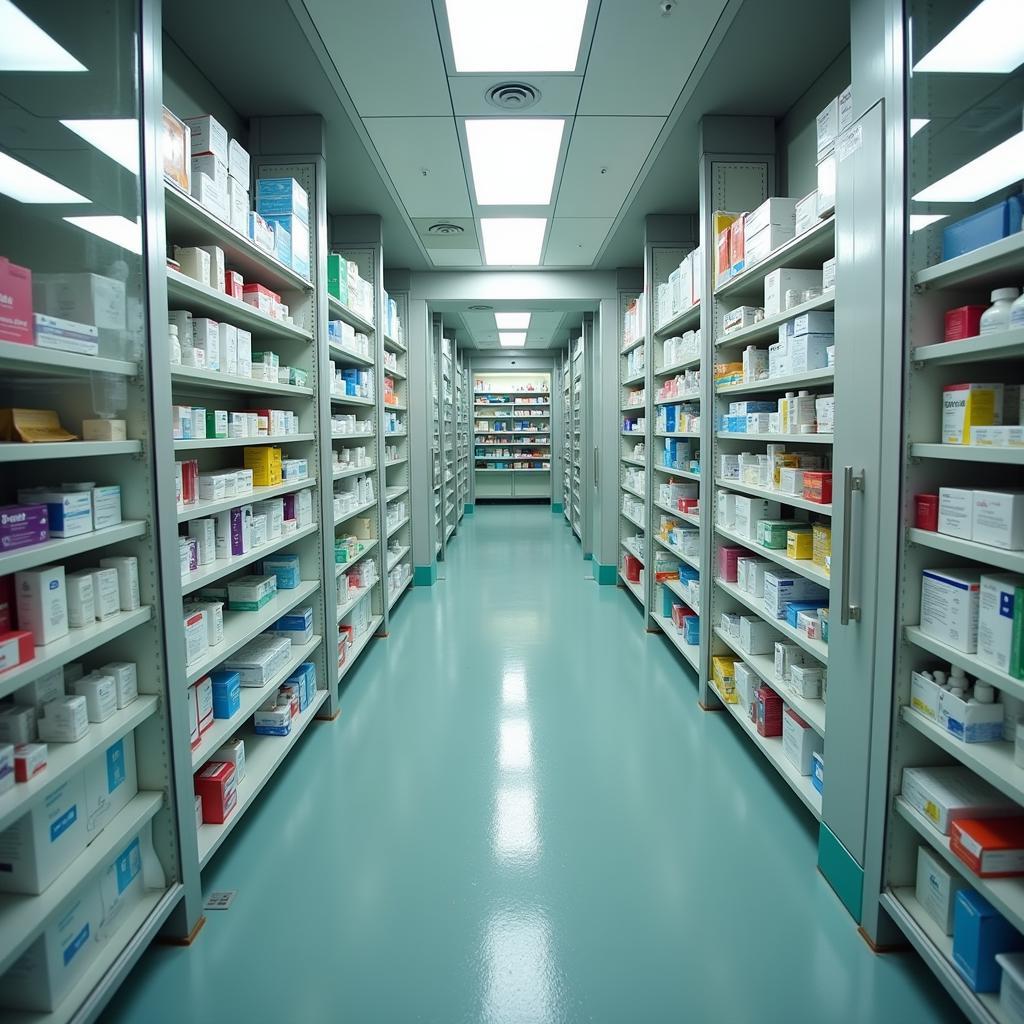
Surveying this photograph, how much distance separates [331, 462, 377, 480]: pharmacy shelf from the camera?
4.54 meters

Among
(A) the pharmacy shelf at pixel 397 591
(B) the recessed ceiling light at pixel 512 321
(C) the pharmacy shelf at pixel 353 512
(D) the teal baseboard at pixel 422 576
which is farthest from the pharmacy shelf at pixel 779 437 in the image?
(B) the recessed ceiling light at pixel 512 321

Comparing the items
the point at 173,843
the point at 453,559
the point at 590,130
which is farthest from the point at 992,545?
the point at 453,559

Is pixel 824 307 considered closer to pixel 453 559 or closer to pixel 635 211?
pixel 635 211

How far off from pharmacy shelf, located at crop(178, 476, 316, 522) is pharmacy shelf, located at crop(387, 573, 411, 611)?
2574 millimetres

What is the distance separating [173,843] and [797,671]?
104 inches

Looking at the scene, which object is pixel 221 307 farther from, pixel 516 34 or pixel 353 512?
pixel 353 512

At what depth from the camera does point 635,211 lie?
545 centimetres

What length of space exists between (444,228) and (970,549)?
525 cm

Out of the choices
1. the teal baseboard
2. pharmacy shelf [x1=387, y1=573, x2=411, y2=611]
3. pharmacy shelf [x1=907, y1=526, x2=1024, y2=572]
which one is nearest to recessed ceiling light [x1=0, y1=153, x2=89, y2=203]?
pharmacy shelf [x1=907, y1=526, x2=1024, y2=572]

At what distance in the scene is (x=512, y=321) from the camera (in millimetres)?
10695

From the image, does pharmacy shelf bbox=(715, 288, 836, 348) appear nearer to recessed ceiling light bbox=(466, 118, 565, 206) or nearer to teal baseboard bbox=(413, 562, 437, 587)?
recessed ceiling light bbox=(466, 118, 565, 206)

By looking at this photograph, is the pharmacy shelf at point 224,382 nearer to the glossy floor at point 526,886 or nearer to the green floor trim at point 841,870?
the glossy floor at point 526,886

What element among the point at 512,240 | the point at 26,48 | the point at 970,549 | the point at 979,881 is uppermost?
the point at 512,240

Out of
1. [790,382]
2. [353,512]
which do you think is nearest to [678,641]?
[790,382]
